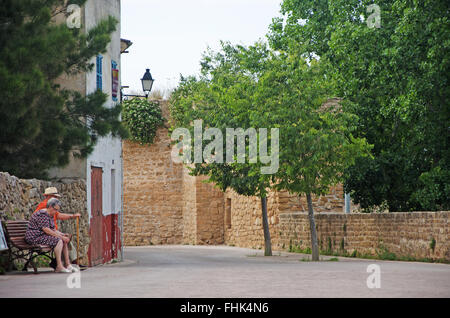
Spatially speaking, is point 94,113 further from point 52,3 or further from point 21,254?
point 21,254

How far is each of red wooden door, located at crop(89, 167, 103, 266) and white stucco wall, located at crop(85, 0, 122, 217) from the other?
34 centimetres

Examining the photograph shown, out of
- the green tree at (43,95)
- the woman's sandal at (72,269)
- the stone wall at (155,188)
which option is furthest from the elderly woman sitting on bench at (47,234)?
the stone wall at (155,188)

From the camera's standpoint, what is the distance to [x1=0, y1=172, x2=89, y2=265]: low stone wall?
14.4 meters

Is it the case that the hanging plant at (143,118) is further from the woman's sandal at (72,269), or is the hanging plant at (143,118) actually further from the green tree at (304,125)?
the woman's sandal at (72,269)

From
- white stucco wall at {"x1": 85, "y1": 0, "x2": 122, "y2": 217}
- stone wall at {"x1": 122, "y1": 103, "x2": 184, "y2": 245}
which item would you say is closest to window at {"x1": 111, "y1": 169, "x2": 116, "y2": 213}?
white stucco wall at {"x1": 85, "y1": 0, "x2": 122, "y2": 217}

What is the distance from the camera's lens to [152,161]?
134 ft

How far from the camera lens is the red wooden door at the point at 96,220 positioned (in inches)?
763

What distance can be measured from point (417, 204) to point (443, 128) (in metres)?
6.59

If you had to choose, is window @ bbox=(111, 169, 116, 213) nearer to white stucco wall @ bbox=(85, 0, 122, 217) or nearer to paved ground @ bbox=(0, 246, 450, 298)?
white stucco wall @ bbox=(85, 0, 122, 217)

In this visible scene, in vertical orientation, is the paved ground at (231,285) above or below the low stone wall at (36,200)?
below

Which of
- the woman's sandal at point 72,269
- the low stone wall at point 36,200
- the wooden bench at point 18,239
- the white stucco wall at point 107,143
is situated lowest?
the woman's sandal at point 72,269

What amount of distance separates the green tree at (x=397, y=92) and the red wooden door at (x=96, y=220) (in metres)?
6.51

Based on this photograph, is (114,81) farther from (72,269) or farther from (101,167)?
(72,269)
